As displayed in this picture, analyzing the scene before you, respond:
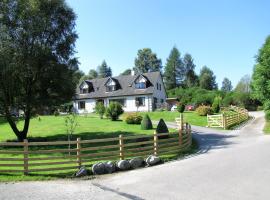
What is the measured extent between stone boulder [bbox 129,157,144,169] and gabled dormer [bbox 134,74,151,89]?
4200cm

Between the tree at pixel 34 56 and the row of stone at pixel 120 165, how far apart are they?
12.1 m

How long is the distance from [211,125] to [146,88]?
73.3 feet

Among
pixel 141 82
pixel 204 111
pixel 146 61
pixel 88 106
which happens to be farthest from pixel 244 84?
pixel 204 111

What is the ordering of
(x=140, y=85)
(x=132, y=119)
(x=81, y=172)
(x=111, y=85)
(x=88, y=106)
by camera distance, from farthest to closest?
(x=88, y=106) < (x=111, y=85) < (x=140, y=85) < (x=132, y=119) < (x=81, y=172)

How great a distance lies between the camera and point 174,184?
11.2 metres

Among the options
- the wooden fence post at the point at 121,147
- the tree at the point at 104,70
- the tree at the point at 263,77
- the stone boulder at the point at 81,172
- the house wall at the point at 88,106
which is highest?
the tree at the point at 104,70

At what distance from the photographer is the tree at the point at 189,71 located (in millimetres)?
108512

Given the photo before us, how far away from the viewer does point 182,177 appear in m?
12.4

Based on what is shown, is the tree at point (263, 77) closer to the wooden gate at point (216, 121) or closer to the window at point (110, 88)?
the wooden gate at point (216, 121)

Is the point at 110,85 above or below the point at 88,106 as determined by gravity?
above

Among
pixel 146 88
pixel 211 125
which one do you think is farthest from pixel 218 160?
pixel 146 88

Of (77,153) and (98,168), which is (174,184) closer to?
(98,168)

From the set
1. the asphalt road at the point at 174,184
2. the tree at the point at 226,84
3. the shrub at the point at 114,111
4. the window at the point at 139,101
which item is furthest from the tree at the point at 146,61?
the asphalt road at the point at 174,184

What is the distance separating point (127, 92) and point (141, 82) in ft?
9.54
